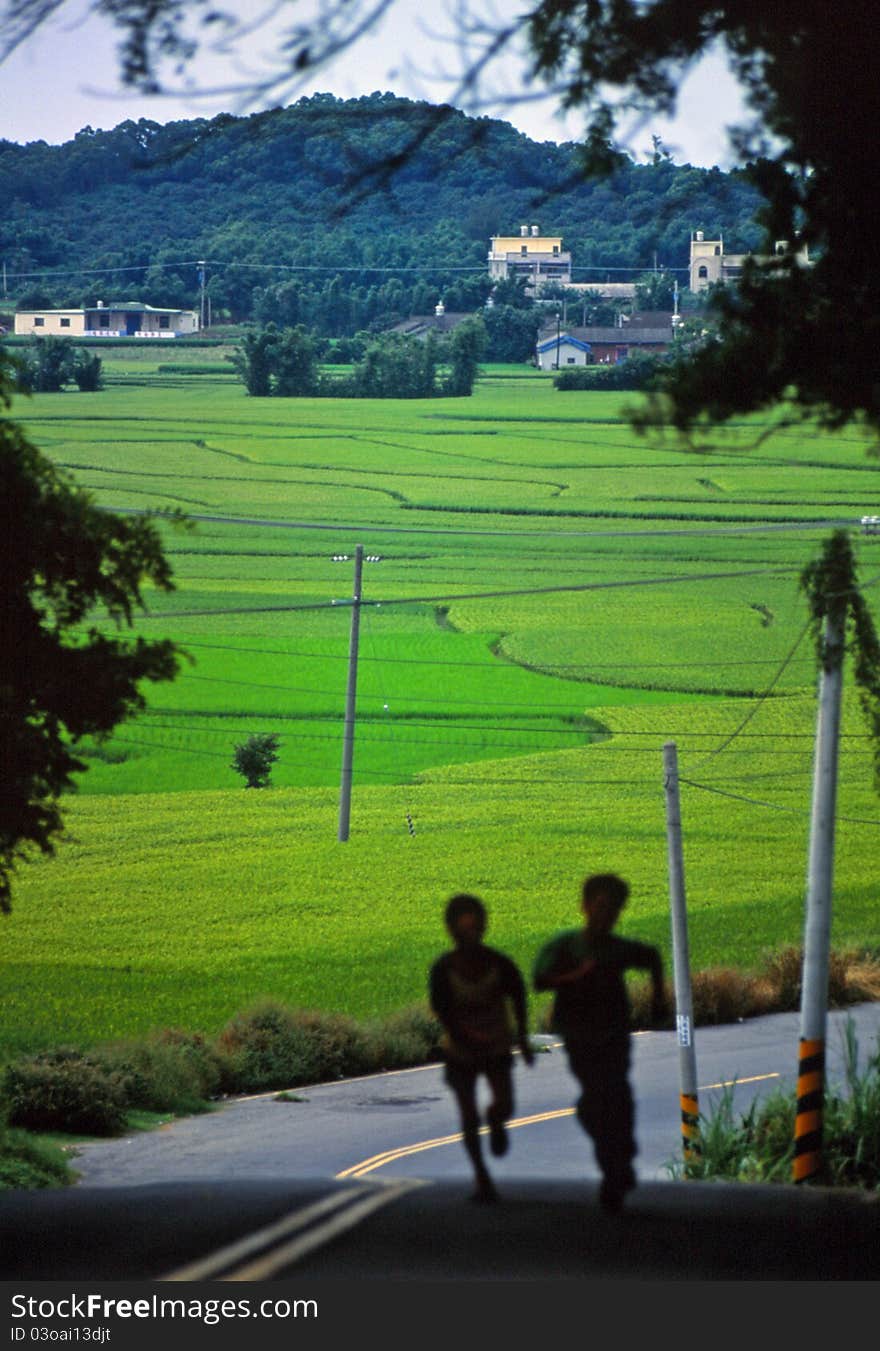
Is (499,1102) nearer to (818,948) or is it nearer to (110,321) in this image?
(818,948)

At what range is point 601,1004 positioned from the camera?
4.70m

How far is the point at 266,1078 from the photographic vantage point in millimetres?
18047

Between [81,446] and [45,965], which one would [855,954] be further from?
[81,446]

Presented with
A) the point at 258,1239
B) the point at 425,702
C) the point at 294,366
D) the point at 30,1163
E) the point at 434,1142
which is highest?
the point at 294,366

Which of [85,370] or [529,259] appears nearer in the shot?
[529,259]

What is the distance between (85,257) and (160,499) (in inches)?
1170

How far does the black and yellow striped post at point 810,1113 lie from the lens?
27.7 ft

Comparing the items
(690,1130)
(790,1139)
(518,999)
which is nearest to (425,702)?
(690,1130)

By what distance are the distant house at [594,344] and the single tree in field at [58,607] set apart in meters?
11.5

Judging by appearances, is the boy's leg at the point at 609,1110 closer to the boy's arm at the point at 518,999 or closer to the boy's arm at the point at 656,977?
the boy's arm at the point at 656,977

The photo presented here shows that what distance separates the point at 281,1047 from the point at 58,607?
12.0m

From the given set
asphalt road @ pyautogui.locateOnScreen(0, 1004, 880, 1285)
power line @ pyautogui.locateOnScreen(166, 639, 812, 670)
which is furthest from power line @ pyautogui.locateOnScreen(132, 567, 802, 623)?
asphalt road @ pyautogui.locateOnScreen(0, 1004, 880, 1285)

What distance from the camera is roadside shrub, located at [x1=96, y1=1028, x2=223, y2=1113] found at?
641 inches

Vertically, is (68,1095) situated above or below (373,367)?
below
